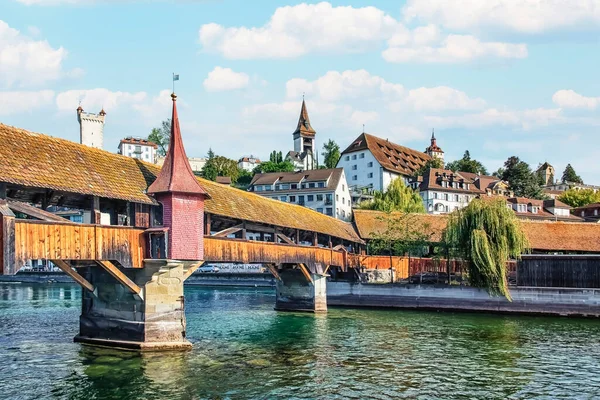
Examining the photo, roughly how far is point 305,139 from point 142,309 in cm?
11297

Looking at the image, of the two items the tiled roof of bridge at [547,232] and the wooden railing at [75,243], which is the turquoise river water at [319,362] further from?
the tiled roof of bridge at [547,232]

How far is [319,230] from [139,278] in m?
19.2

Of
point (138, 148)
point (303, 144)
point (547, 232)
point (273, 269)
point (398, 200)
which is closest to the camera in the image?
point (273, 269)

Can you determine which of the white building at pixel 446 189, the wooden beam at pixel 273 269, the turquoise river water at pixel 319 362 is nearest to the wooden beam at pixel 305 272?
the wooden beam at pixel 273 269

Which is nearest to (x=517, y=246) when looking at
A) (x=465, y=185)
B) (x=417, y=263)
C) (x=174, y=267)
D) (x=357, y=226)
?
(x=417, y=263)

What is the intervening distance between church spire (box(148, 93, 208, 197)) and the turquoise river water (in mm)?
5781

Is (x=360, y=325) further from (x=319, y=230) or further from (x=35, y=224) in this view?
(x=35, y=224)

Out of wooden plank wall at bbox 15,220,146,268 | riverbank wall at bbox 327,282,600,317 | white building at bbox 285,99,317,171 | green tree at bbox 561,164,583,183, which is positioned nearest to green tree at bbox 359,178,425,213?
riverbank wall at bbox 327,282,600,317

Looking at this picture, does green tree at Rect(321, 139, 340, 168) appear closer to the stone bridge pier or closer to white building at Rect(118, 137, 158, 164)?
white building at Rect(118, 137, 158, 164)

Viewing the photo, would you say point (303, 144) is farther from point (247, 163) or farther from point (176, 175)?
point (176, 175)

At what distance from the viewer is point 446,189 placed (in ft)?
288

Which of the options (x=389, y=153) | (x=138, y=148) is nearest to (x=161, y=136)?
(x=138, y=148)

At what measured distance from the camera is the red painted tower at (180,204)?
22391mm

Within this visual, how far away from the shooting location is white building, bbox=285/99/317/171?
13150 centimetres
